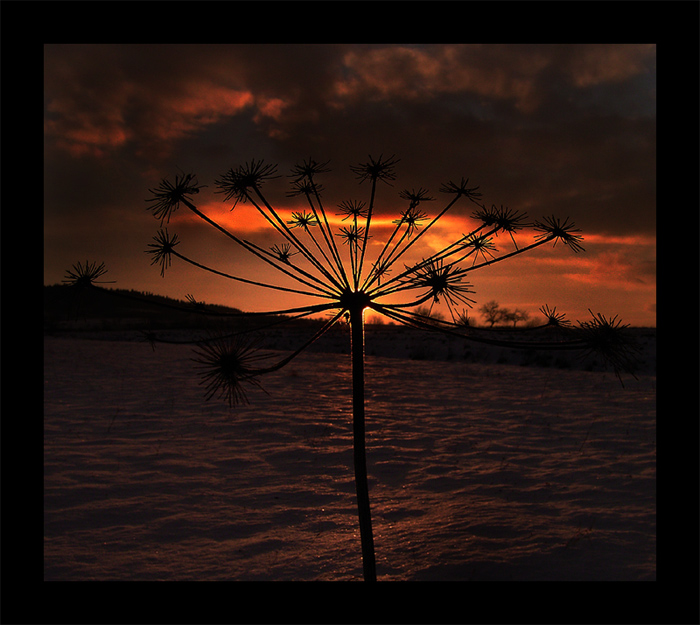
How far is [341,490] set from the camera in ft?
24.2

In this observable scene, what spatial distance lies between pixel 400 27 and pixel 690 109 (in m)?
1.82

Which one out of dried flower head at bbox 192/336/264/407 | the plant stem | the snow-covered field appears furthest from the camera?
the snow-covered field

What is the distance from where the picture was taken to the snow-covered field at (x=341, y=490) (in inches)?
204

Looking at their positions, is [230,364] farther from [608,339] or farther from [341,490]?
[341,490]

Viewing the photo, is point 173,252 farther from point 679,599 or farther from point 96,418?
point 96,418

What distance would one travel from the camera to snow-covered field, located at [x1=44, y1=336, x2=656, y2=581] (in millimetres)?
5188

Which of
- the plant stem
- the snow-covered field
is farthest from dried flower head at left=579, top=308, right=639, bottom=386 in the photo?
the snow-covered field

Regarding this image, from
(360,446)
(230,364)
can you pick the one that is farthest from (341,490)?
(230,364)

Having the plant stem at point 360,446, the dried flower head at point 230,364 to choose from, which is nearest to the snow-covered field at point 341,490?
the plant stem at point 360,446

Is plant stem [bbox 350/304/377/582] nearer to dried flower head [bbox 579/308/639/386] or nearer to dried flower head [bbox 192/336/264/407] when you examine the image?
dried flower head [bbox 192/336/264/407]

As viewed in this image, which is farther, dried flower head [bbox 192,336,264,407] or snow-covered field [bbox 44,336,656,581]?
snow-covered field [bbox 44,336,656,581]

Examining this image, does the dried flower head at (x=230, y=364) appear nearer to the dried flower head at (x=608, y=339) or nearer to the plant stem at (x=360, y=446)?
the plant stem at (x=360, y=446)

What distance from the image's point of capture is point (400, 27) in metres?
2.90

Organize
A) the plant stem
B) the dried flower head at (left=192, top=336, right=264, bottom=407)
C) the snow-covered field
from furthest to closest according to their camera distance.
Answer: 1. the snow-covered field
2. the plant stem
3. the dried flower head at (left=192, top=336, right=264, bottom=407)
